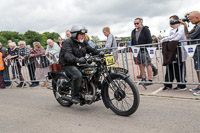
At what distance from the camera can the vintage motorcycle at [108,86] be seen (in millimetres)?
4094

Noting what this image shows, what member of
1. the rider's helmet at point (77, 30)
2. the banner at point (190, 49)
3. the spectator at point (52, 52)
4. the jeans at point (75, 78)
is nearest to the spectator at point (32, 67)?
the spectator at point (52, 52)

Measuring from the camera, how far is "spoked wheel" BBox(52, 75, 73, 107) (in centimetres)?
502

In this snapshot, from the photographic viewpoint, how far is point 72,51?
4.70 meters

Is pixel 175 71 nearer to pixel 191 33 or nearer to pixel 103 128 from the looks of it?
pixel 191 33

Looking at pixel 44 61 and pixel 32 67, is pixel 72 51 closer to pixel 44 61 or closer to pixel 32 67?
pixel 44 61

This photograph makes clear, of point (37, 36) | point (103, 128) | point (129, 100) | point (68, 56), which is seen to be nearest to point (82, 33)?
point (68, 56)

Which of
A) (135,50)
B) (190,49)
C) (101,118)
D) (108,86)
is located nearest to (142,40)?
(135,50)

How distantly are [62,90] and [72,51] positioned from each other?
1046 millimetres

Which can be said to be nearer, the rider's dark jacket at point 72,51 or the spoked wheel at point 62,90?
the rider's dark jacket at point 72,51

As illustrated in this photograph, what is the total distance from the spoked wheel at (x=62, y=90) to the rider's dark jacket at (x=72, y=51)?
0.45 metres

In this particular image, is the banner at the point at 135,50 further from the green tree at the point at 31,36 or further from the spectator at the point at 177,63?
the green tree at the point at 31,36

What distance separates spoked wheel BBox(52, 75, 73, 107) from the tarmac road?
0.51 ft

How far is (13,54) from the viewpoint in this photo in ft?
30.9

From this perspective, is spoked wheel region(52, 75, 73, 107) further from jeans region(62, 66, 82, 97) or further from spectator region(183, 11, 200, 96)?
spectator region(183, 11, 200, 96)
